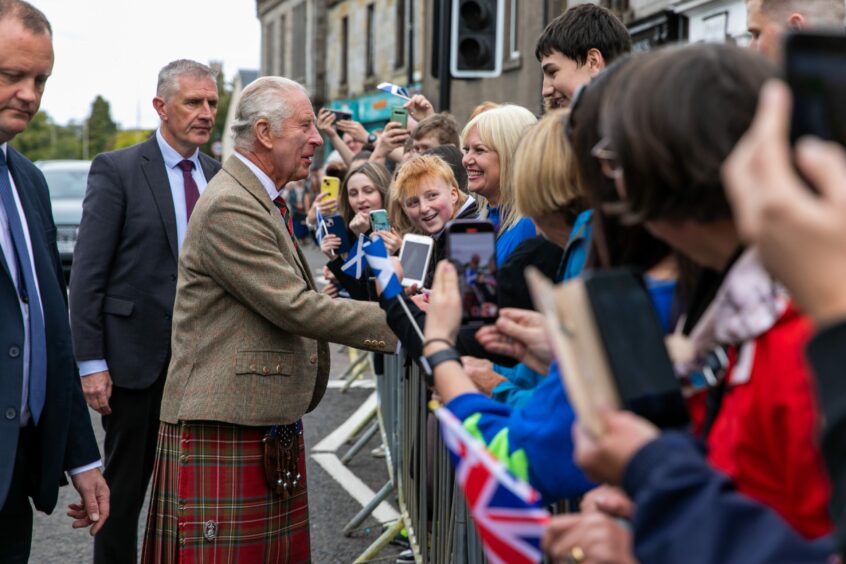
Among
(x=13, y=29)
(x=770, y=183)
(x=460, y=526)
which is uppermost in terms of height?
(x=13, y=29)

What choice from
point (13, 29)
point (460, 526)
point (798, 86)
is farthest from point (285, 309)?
point (798, 86)

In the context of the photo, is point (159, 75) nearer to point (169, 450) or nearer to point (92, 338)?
point (92, 338)

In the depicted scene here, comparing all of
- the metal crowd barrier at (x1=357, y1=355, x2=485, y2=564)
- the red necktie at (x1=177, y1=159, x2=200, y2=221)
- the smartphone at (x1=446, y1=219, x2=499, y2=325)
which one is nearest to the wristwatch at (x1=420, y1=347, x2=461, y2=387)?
the smartphone at (x1=446, y1=219, x2=499, y2=325)

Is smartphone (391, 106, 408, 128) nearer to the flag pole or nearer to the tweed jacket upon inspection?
the tweed jacket

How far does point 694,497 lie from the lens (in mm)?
1345

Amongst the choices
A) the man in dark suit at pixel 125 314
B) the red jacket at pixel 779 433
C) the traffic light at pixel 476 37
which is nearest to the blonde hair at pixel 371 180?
the traffic light at pixel 476 37

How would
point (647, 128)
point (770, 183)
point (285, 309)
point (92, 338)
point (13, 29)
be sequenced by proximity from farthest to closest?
point (92, 338)
point (285, 309)
point (13, 29)
point (647, 128)
point (770, 183)

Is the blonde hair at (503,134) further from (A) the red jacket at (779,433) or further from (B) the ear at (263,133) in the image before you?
(A) the red jacket at (779,433)

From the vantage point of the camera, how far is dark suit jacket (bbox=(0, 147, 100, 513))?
2.96m

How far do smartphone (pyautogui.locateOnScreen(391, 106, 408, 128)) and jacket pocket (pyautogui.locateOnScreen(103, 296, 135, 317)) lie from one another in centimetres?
282

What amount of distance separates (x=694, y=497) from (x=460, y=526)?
2.10 meters

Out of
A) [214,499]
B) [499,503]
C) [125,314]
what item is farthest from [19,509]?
[499,503]

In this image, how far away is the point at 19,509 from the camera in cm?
315

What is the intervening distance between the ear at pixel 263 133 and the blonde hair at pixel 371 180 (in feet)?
8.04
